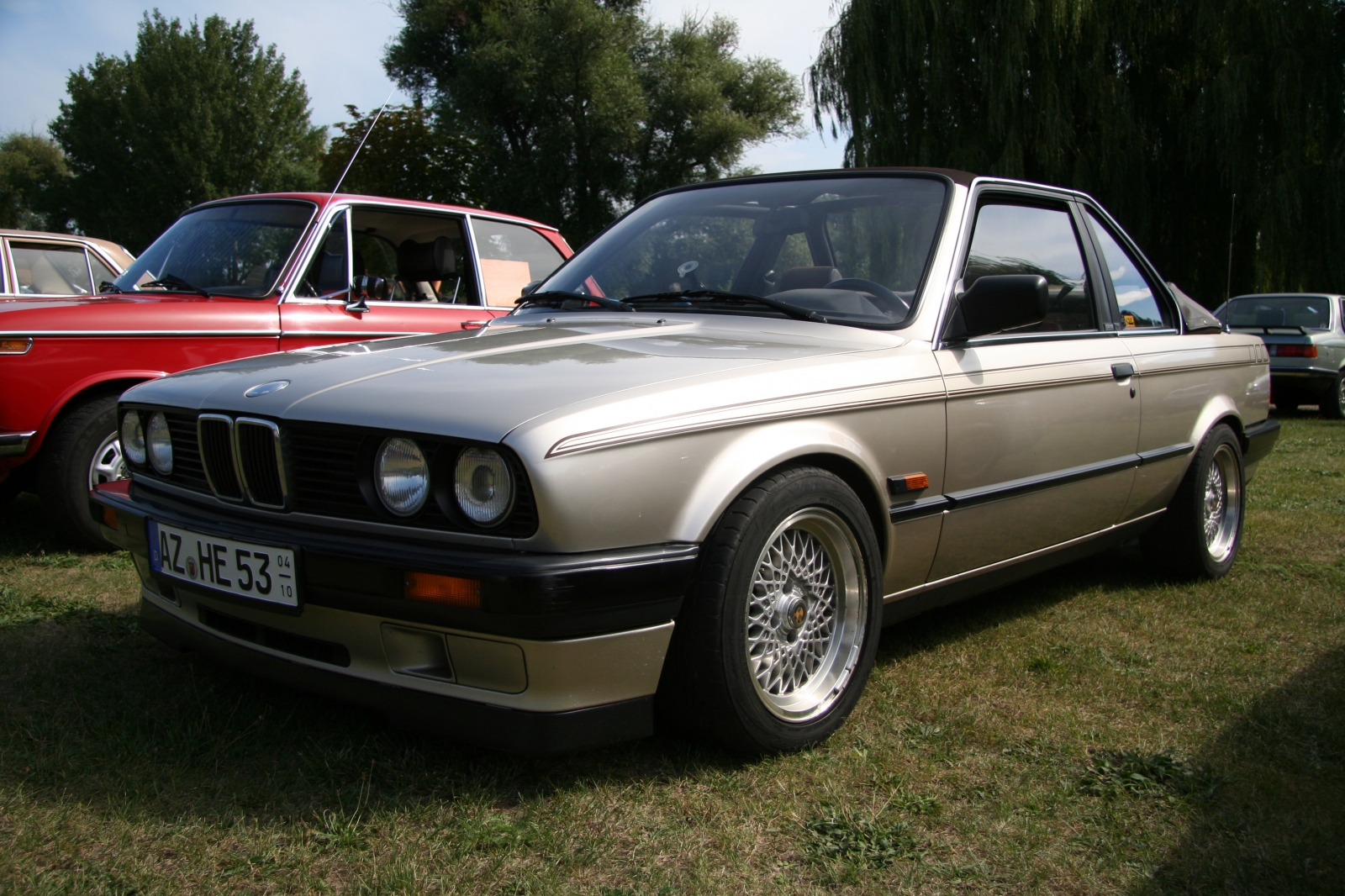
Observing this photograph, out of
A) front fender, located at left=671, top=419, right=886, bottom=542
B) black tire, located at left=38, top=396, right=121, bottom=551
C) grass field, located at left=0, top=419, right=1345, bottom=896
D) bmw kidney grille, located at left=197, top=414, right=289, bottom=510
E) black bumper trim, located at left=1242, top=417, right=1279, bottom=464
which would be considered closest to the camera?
grass field, located at left=0, top=419, right=1345, bottom=896

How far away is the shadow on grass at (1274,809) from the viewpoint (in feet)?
6.73

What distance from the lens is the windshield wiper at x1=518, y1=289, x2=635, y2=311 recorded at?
11.3 feet

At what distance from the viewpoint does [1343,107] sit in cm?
1456

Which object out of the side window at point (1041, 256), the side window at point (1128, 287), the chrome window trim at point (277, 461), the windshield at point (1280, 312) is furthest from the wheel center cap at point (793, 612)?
the windshield at point (1280, 312)

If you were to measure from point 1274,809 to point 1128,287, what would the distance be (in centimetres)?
241

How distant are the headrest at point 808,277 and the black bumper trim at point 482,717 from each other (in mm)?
1478

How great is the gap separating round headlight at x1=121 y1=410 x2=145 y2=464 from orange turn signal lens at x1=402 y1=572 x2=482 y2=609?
1.23 metres

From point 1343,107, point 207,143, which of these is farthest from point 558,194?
point 1343,107

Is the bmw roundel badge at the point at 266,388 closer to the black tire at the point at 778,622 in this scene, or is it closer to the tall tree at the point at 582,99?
the black tire at the point at 778,622

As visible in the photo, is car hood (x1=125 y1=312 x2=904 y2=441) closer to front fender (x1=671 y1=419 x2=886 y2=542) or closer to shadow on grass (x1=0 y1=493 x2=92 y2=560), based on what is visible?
front fender (x1=671 y1=419 x2=886 y2=542)

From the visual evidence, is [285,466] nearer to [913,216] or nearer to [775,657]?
[775,657]

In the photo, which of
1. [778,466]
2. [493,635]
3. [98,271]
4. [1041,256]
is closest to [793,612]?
[778,466]

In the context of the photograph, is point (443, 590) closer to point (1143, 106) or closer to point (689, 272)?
point (689, 272)

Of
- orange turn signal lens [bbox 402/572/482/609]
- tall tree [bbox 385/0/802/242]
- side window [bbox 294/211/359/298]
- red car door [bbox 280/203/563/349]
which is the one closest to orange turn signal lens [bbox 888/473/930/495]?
orange turn signal lens [bbox 402/572/482/609]
